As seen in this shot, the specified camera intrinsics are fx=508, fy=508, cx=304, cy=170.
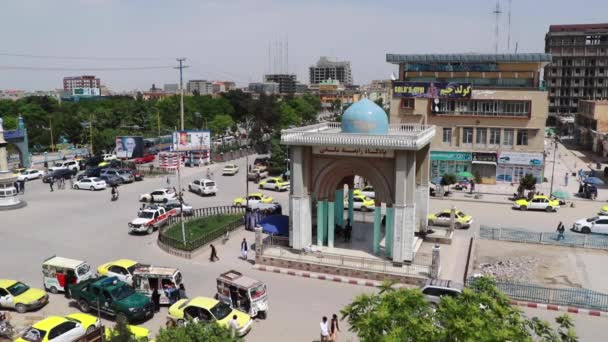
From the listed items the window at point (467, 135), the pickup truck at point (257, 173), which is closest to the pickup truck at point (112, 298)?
the pickup truck at point (257, 173)

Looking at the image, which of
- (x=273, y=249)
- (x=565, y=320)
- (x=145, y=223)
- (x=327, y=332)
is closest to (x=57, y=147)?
(x=145, y=223)

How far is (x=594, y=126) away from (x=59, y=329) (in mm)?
69882

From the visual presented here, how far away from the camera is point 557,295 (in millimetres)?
19781

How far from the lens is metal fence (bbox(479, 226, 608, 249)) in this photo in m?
27.1

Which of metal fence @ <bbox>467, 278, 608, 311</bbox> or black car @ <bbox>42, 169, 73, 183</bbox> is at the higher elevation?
black car @ <bbox>42, 169, 73, 183</bbox>

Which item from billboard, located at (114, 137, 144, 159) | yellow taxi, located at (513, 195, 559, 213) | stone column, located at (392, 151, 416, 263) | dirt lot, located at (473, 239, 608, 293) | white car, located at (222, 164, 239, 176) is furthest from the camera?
billboard, located at (114, 137, 144, 159)

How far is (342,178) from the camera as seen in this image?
25.7 meters

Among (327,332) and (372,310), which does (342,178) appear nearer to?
(327,332)

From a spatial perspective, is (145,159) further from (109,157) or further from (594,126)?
(594,126)

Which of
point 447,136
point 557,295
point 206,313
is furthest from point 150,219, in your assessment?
point 447,136

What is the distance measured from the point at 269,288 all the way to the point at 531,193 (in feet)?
85.4

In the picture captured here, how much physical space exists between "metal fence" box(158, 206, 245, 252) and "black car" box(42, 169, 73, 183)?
1969cm

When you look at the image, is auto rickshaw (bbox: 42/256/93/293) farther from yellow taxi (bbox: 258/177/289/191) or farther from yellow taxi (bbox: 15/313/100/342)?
yellow taxi (bbox: 258/177/289/191)

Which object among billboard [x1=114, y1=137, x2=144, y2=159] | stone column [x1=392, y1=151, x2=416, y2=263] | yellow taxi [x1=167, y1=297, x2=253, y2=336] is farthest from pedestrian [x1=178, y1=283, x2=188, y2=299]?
billboard [x1=114, y1=137, x2=144, y2=159]
